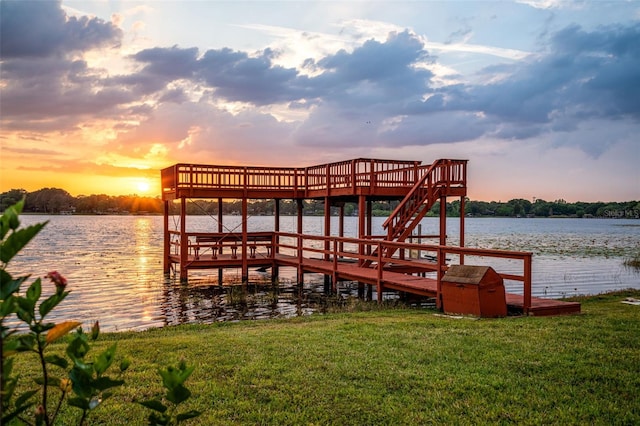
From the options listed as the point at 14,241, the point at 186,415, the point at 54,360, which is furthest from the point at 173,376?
the point at 14,241

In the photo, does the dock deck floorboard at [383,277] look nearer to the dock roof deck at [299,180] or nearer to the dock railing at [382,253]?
the dock railing at [382,253]

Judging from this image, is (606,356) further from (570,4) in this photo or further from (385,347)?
(570,4)

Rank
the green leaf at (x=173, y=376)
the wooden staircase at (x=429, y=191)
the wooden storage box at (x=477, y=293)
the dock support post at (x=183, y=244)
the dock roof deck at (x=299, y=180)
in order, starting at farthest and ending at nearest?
the dock support post at (x=183, y=244), the dock roof deck at (x=299, y=180), the wooden staircase at (x=429, y=191), the wooden storage box at (x=477, y=293), the green leaf at (x=173, y=376)

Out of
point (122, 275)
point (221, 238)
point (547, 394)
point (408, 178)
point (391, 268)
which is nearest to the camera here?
point (547, 394)

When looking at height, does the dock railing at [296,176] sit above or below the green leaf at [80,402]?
above

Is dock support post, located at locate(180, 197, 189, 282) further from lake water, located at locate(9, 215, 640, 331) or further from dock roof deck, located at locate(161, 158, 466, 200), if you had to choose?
lake water, located at locate(9, 215, 640, 331)

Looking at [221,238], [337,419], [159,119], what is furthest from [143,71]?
[337,419]

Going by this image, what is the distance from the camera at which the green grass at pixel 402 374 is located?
524 centimetres

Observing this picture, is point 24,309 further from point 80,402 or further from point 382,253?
point 382,253

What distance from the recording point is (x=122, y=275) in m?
25.3

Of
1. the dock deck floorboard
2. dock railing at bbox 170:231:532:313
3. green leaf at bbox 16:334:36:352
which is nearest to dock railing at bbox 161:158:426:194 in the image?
dock railing at bbox 170:231:532:313

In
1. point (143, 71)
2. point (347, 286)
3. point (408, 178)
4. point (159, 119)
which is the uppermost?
point (143, 71)

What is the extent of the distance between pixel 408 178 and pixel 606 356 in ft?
48.4

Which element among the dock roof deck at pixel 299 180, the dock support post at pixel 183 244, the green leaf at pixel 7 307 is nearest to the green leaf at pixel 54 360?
the green leaf at pixel 7 307
